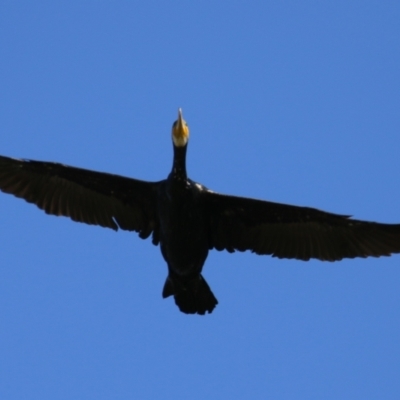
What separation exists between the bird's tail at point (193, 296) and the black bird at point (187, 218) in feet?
0.05

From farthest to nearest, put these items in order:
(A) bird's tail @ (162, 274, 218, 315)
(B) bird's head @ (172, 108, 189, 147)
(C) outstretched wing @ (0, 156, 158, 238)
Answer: (C) outstretched wing @ (0, 156, 158, 238), (A) bird's tail @ (162, 274, 218, 315), (B) bird's head @ (172, 108, 189, 147)

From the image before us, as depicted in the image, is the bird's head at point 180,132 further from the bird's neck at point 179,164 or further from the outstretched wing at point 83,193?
the outstretched wing at point 83,193

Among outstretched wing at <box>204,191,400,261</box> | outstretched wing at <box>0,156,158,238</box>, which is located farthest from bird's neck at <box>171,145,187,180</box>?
outstretched wing at <box>0,156,158,238</box>

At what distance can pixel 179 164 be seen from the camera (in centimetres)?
1791

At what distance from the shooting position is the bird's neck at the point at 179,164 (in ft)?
58.5

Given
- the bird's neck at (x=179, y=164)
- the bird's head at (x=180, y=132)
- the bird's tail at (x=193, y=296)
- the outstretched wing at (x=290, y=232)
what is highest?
the bird's head at (x=180, y=132)

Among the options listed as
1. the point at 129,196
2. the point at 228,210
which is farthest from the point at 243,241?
the point at 129,196

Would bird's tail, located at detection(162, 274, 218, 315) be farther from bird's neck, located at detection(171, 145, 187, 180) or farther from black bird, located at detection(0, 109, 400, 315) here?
bird's neck, located at detection(171, 145, 187, 180)

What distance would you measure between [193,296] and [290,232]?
174cm

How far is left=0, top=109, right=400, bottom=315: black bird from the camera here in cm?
1786

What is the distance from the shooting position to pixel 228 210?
60.7 feet

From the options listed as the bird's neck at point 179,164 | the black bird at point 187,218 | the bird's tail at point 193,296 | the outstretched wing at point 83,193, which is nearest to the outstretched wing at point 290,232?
the black bird at point 187,218

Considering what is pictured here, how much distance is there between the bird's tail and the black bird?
0.01 m

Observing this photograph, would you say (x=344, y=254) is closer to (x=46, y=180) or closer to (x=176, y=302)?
(x=176, y=302)
